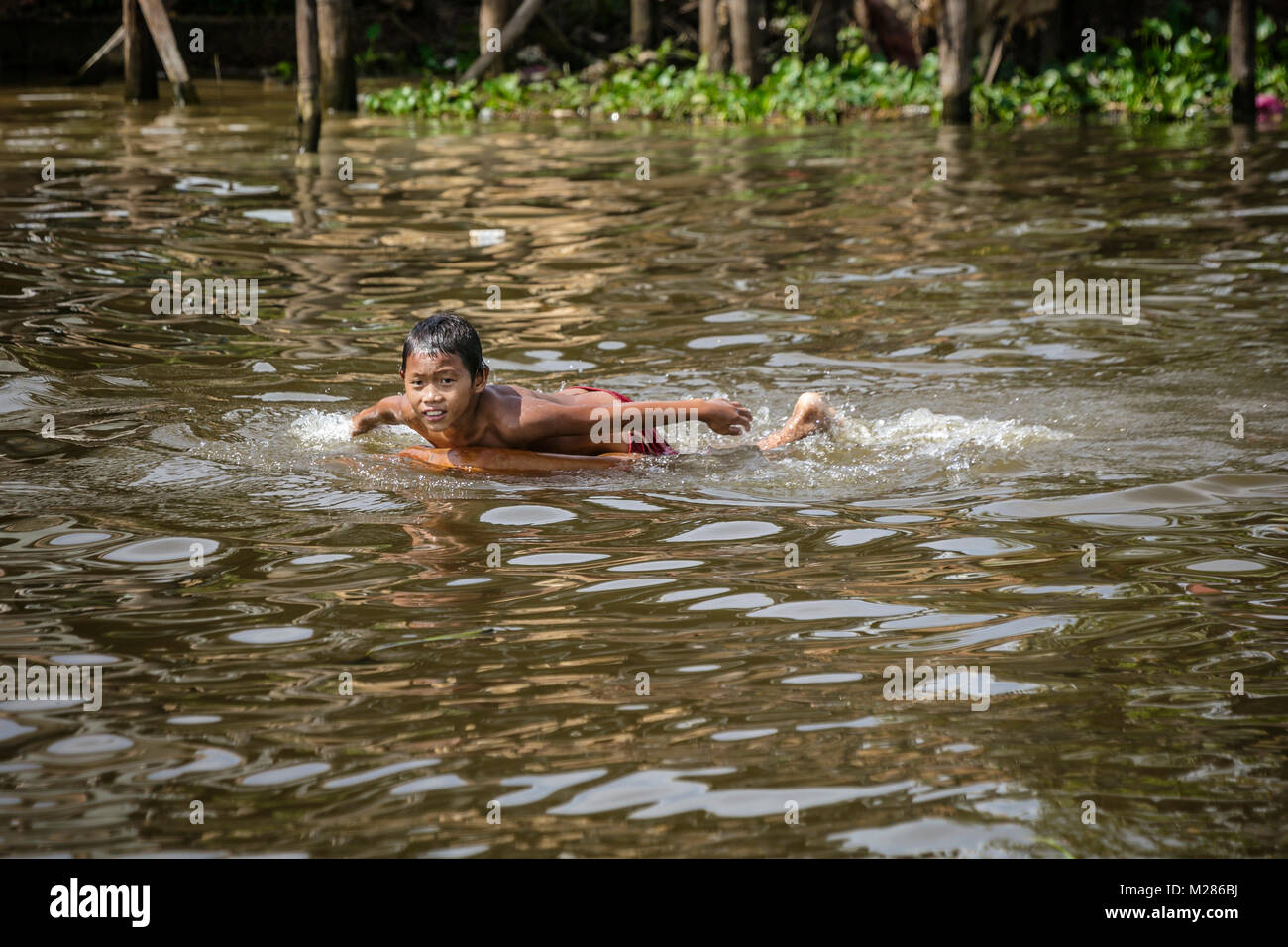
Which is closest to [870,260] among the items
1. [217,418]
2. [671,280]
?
[671,280]

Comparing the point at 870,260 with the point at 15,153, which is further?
the point at 15,153

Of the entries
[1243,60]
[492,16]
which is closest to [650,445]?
[1243,60]

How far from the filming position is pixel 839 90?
17.9 m

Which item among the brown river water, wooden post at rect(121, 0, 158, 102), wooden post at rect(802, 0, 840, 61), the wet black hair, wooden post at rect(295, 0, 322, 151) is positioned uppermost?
wooden post at rect(802, 0, 840, 61)

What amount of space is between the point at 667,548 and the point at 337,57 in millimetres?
13919

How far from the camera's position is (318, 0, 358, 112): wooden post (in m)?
17.0

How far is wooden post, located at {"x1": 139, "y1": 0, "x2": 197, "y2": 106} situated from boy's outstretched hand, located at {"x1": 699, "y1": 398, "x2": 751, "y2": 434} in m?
12.2

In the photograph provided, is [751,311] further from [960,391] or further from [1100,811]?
[1100,811]

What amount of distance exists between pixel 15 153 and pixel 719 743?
518 inches

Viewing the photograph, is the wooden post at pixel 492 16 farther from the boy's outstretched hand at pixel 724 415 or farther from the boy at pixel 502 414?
the boy's outstretched hand at pixel 724 415

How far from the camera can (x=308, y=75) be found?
1360cm

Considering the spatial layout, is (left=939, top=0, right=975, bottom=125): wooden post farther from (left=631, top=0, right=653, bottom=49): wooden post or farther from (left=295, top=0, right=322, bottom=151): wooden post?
(left=295, top=0, right=322, bottom=151): wooden post

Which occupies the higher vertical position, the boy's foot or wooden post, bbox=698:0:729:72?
wooden post, bbox=698:0:729:72

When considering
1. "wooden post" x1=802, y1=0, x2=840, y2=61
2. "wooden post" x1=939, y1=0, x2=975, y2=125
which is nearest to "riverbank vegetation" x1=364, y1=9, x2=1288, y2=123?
"wooden post" x1=802, y1=0, x2=840, y2=61
